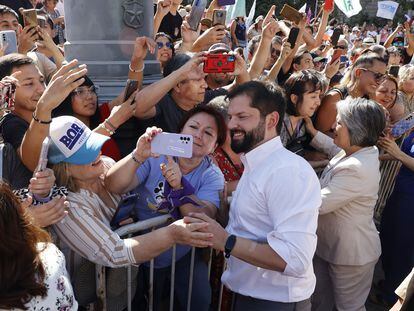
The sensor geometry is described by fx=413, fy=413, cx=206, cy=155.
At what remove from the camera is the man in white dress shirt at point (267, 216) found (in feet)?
6.21

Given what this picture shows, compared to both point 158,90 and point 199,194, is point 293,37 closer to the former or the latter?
point 158,90

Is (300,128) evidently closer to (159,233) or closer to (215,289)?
(215,289)

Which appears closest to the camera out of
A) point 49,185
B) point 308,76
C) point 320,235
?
point 49,185

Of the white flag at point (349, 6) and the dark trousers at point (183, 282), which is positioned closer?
the dark trousers at point (183, 282)

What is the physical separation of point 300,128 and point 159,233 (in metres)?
2.20

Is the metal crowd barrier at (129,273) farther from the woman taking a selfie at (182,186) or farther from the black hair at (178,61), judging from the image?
the black hair at (178,61)

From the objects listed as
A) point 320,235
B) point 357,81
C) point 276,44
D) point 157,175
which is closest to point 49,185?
point 157,175

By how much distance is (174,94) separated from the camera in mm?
3400

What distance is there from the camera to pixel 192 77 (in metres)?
3.25

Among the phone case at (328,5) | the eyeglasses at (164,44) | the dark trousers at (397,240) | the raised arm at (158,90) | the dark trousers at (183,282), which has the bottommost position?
the dark trousers at (397,240)

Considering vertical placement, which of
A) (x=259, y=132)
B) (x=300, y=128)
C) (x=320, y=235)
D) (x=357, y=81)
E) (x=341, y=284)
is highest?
(x=259, y=132)

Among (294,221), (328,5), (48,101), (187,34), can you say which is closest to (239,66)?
(187,34)

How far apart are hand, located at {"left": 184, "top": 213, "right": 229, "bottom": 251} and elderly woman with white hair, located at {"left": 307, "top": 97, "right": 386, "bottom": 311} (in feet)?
3.31

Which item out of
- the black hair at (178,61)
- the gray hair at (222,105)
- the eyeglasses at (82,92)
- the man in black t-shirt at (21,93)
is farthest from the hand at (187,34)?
the man in black t-shirt at (21,93)
